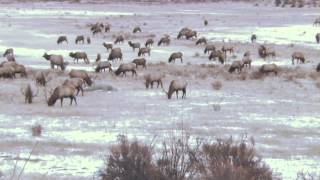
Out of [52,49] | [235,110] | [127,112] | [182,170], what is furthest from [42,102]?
[52,49]

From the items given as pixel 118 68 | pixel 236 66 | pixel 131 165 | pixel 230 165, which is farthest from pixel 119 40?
pixel 230 165

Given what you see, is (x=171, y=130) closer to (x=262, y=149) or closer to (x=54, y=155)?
(x=262, y=149)

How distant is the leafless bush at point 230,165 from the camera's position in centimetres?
859

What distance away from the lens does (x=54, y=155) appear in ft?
44.5

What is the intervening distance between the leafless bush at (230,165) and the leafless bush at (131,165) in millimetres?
708

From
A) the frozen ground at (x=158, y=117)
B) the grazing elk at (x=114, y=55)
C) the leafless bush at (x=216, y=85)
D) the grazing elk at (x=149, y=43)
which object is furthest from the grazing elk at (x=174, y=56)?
the leafless bush at (x=216, y=85)

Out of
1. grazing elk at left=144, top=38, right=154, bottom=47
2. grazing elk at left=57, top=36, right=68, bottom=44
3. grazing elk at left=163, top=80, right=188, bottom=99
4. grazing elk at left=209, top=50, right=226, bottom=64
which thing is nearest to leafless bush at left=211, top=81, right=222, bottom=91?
grazing elk at left=163, top=80, right=188, bottom=99

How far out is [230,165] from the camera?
28.9 ft

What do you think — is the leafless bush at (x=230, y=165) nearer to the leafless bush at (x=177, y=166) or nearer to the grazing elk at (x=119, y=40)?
the leafless bush at (x=177, y=166)

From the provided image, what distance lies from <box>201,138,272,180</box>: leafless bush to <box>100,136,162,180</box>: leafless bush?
0.71 meters

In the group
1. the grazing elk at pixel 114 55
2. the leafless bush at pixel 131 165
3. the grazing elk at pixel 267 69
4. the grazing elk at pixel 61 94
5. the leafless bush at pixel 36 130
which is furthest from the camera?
the grazing elk at pixel 114 55

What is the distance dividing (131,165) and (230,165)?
135 cm

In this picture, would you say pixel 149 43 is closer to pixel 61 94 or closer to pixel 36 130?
pixel 61 94

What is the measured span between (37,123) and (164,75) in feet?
39.8
